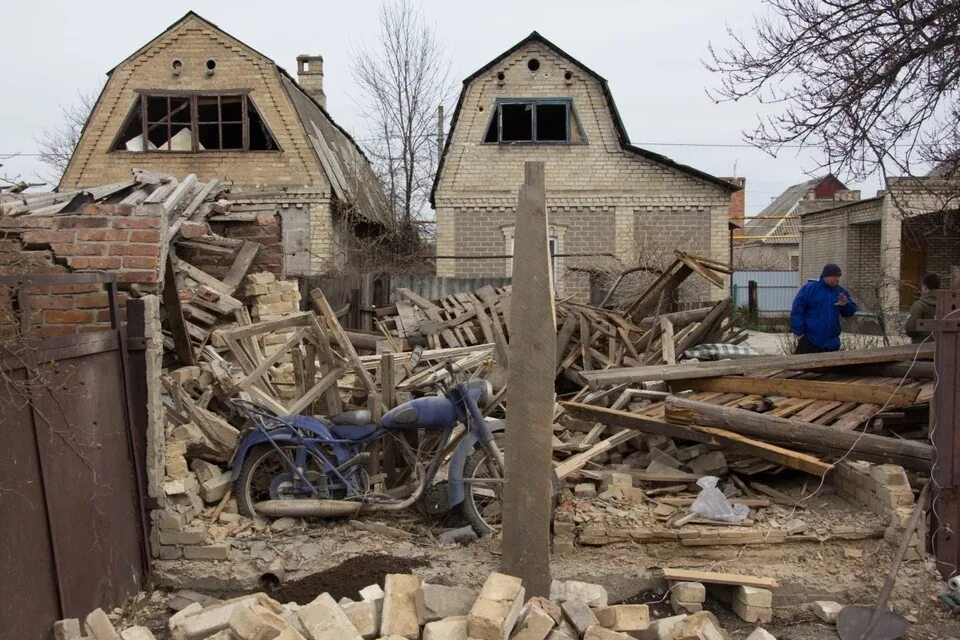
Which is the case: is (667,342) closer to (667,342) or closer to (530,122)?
(667,342)

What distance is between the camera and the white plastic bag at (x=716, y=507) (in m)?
6.16

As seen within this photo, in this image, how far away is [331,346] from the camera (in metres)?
A: 7.04

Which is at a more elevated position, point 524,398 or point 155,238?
point 155,238

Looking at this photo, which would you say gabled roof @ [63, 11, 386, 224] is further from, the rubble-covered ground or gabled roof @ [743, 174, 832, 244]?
gabled roof @ [743, 174, 832, 244]

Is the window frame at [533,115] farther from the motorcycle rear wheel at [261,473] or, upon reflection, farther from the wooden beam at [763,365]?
the motorcycle rear wheel at [261,473]

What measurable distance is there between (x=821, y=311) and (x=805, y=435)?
2864 mm

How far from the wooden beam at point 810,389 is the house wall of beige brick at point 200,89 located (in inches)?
531

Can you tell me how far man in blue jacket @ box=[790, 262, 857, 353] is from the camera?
878 cm

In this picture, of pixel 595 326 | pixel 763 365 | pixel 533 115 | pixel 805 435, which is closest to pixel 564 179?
pixel 533 115

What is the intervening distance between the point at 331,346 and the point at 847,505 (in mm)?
4202

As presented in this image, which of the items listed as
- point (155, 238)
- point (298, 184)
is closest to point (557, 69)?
point (298, 184)

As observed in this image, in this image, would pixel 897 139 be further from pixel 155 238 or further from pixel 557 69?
pixel 557 69

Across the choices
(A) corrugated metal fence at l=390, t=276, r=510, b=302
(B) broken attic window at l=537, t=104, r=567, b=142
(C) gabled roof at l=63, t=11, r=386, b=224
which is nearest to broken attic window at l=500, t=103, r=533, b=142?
(B) broken attic window at l=537, t=104, r=567, b=142

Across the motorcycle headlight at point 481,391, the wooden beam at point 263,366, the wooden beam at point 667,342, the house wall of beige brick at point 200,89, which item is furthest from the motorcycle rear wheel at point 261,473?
the house wall of beige brick at point 200,89
